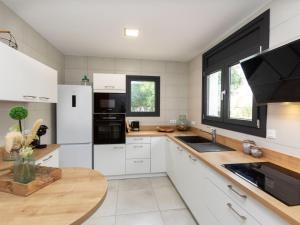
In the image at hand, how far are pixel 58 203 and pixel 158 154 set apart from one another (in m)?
2.62

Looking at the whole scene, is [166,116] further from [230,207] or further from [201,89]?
[230,207]

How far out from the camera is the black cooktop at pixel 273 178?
1.04 meters

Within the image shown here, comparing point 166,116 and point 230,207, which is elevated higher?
point 166,116

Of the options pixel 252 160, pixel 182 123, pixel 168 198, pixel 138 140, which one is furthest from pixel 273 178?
pixel 182 123

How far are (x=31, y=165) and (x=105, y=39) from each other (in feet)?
7.10

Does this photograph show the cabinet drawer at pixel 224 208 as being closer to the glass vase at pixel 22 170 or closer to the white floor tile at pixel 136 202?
the white floor tile at pixel 136 202

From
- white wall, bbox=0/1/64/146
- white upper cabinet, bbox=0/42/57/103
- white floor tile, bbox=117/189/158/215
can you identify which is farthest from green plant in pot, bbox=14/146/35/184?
white floor tile, bbox=117/189/158/215

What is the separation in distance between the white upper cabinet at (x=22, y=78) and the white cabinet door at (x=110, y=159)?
1.37m

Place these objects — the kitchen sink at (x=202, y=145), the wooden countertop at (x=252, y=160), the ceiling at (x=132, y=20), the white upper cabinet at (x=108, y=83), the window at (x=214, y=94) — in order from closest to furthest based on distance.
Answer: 1. the wooden countertop at (x=252, y=160)
2. the ceiling at (x=132, y=20)
3. the kitchen sink at (x=202, y=145)
4. the window at (x=214, y=94)
5. the white upper cabinet at (x=108, y=83)

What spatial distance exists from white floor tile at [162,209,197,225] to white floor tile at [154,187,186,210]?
0.10 metres

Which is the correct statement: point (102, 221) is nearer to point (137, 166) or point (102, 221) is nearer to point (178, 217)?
point (178, 217)

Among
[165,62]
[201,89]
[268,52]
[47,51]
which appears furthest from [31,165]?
[165,62]

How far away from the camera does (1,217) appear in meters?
0.77

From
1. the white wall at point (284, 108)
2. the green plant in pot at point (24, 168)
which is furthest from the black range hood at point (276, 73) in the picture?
the green plant in pot at point (24, 168)
